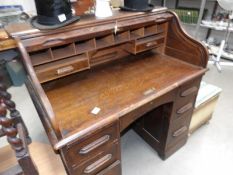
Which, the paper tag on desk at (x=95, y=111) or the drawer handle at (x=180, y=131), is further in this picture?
the drawer handle at (x=180, y=131)

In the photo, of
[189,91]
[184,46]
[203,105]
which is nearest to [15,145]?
[189,91]

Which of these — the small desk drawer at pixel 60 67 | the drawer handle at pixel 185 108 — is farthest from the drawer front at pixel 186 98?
the small desk drawer at pixel 60 67

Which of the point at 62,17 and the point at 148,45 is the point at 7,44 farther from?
the point at 148,45

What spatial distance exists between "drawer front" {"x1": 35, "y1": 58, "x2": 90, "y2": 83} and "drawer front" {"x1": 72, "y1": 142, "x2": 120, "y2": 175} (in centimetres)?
49

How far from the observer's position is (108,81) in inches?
47.9

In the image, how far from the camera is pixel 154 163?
5.34 ft

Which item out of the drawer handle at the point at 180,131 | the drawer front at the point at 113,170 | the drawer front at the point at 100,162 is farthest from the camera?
the drawer handle at the point at 180,131

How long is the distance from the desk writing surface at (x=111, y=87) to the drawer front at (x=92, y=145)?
0.08 m

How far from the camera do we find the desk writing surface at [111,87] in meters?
0.94

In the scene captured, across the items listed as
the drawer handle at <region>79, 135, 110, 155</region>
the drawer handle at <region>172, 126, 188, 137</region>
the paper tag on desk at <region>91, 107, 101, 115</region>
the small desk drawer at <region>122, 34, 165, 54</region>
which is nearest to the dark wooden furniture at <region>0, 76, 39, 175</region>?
the drawer handle at <region>79, 135, 110, 155</region>

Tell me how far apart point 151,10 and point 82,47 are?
561 millimetres

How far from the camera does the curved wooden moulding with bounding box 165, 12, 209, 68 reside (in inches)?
50.7

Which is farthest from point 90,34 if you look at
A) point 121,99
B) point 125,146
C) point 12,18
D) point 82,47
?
point 12,18

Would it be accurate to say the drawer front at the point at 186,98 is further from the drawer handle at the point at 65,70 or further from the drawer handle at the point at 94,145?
the drawer handle at the point at 65,70
